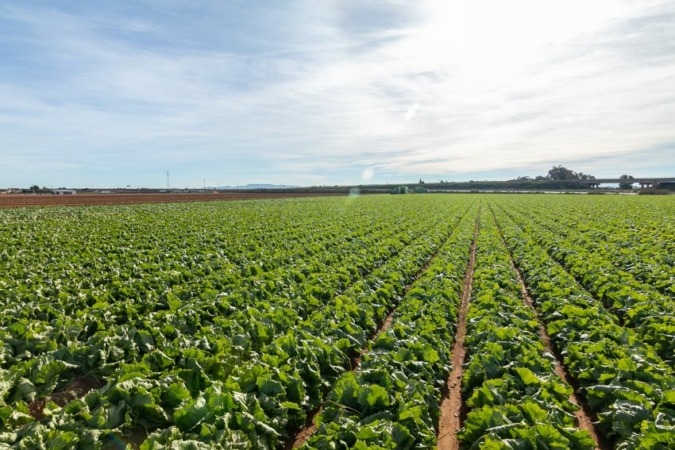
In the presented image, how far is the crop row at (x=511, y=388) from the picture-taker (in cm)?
471

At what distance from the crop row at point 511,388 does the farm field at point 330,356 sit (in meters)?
0.03

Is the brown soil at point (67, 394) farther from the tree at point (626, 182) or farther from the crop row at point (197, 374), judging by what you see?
the tree at point (626, 182)

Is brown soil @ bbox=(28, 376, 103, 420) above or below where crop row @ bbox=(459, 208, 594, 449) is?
below

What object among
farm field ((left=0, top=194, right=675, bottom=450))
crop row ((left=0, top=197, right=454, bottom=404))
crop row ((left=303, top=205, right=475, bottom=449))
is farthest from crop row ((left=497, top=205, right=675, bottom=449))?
crop row ((left=0, top=197, right=454, bottom=404))

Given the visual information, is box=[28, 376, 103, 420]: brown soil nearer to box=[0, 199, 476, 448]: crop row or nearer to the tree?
box=[0, 199, 476, 448]: crop row

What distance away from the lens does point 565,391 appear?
596cm

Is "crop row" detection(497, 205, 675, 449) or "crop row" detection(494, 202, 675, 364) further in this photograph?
"crop row" detection(494, 202, 675, 364)

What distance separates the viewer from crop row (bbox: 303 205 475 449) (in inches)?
189

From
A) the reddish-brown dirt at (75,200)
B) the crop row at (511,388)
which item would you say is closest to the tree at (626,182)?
the reddish-brown dirt at (75,200)

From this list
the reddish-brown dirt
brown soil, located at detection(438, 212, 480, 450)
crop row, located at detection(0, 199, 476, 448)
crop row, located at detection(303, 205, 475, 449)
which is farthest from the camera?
the reddish-brown dirt

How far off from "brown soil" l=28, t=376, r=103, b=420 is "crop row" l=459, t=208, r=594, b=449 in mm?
5930

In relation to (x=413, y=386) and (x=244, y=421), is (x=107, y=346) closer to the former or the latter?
(x=244, y=421)

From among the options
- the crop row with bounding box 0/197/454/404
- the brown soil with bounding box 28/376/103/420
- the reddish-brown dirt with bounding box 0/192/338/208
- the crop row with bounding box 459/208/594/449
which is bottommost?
the brown soil with bounding box 28/376/103/420

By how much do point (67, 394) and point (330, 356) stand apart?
4.29 meters
